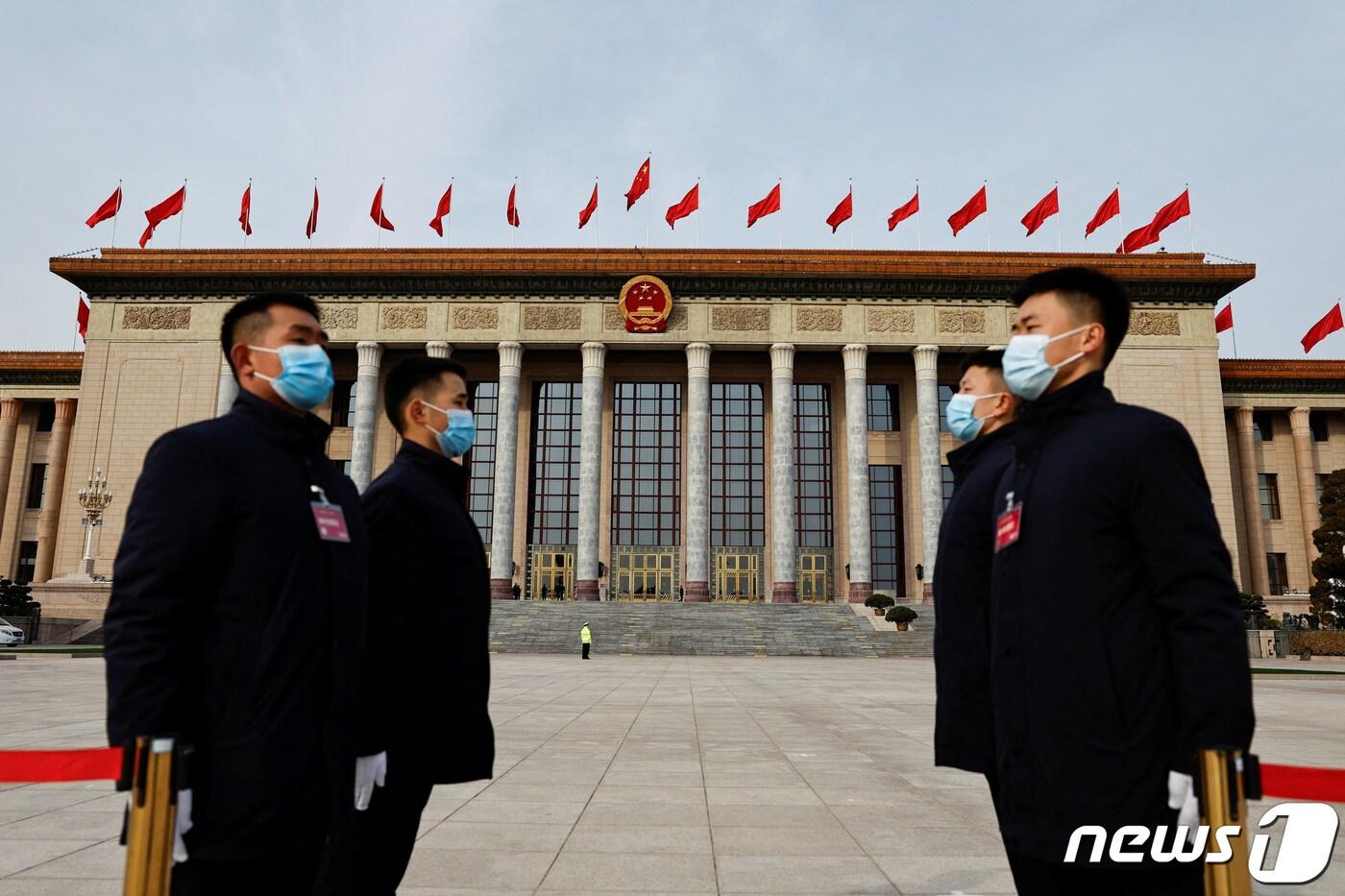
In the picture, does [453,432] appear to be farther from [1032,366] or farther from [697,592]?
[697,592]

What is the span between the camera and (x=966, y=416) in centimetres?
434

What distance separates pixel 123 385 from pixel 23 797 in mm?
38664

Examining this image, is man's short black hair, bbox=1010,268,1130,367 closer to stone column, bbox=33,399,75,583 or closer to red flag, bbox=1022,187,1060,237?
red flag, bbox=1022,187,1060,237

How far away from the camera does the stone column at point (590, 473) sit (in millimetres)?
37219

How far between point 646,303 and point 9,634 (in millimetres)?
26412

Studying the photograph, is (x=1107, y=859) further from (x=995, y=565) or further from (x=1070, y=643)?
(x=995, y=565)

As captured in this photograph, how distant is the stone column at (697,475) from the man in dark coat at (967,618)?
33215 millimetres

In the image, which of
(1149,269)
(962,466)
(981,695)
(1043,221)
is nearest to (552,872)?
(981,695)

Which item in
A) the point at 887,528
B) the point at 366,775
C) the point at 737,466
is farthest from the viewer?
the point at 737,466

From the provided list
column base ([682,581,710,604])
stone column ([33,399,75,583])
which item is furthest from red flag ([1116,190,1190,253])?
stone column ([33,399,75,583])

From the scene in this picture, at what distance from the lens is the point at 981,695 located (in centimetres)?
333

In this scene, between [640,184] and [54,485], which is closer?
[640,184]

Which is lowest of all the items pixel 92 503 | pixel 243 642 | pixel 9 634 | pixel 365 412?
pixel 9 634

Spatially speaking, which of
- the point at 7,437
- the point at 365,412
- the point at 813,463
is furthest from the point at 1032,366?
the point at 7,437
